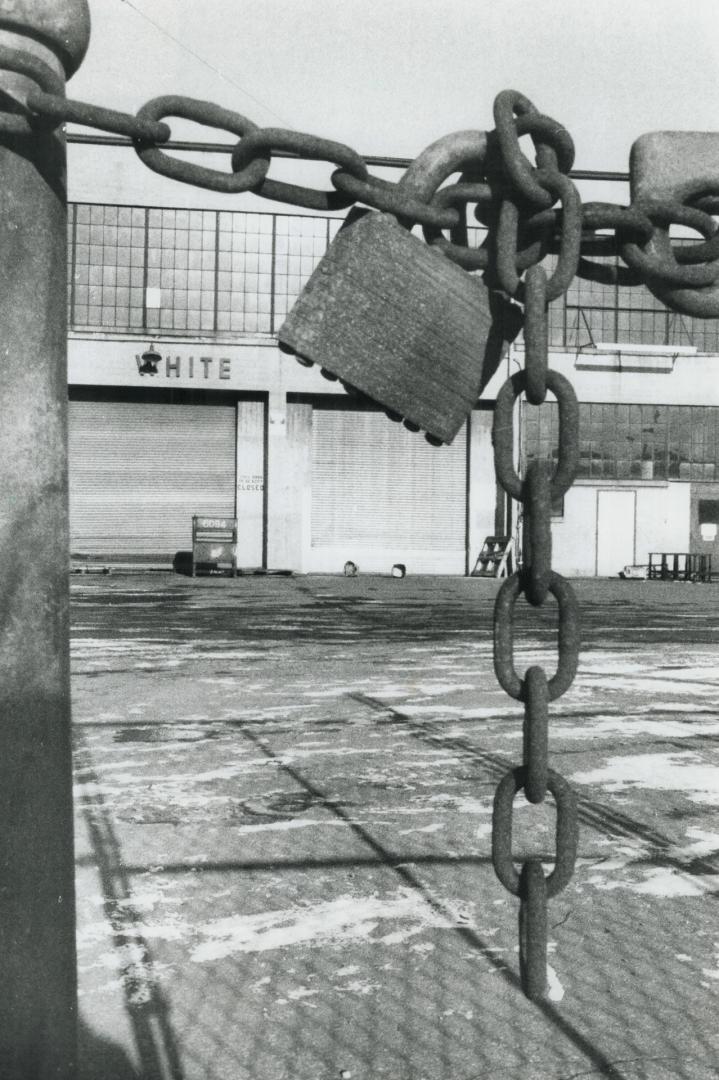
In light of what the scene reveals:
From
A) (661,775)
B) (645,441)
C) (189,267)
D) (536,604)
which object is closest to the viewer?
(536,604)

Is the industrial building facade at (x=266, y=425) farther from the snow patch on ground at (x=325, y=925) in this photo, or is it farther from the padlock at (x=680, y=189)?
the padlock at (x=680, y=189)

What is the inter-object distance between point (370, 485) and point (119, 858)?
30728 mm

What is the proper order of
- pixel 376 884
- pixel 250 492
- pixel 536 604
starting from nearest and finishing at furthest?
pixel 536 604 < pixel 376 884 < pixel 250 492

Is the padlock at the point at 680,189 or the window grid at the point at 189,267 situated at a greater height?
the window grid at the point at 189,267

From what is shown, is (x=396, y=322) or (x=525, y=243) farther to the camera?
(x=396, y=322)

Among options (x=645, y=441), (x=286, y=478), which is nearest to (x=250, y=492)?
(x=286, y=478)

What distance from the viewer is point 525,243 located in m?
1.62

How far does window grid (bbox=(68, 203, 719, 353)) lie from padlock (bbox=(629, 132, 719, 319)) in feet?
110

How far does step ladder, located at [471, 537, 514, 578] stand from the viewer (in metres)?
34.4

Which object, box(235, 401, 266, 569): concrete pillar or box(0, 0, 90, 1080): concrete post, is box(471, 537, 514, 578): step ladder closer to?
box(235, 401, 266, 569): concrete pillar

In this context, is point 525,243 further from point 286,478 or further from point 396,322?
point 286,478

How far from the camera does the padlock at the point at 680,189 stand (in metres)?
1.70

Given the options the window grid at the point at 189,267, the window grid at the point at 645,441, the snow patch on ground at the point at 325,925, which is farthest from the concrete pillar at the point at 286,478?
the snow patch on ground at the point at 325,925

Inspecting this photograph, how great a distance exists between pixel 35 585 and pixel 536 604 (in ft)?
2.47
